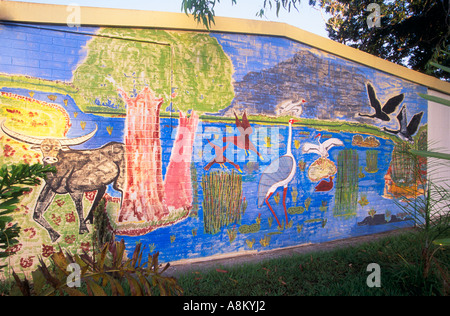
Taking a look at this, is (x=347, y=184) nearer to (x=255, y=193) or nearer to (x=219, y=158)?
(x=255, y=193)

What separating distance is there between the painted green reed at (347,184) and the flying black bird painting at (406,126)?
1.44m

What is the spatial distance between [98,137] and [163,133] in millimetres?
982

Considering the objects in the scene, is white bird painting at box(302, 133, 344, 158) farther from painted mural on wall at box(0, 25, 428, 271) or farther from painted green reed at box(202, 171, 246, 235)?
painted green reed at box(202, 171, 246, 235)

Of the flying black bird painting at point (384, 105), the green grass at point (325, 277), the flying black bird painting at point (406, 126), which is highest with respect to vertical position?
the flying black bird painting at point (384, 105)

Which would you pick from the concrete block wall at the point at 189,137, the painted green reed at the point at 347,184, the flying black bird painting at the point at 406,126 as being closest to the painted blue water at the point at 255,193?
the concrete block wall at the point at 189,137

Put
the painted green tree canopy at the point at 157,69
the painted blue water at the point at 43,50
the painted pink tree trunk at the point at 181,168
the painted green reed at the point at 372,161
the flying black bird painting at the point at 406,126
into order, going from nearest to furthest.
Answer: the painted blue water at the point at 43,50, the painted green tree canopy at the point at 157,69, the painted pink tree trunk at the point at 181,168, the painted green reed at the point at 372,161, the flying black bird painting at the point at 406,126

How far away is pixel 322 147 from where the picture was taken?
6.08 m

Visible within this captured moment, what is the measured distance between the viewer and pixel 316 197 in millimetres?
5984

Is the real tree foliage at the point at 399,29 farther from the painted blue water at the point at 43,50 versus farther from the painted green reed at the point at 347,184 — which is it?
the painted blue water at the point at 43,50

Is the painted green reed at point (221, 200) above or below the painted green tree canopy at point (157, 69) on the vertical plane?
below

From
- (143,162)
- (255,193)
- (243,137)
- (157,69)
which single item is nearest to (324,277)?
(255,193)

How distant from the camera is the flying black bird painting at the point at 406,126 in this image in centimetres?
711
